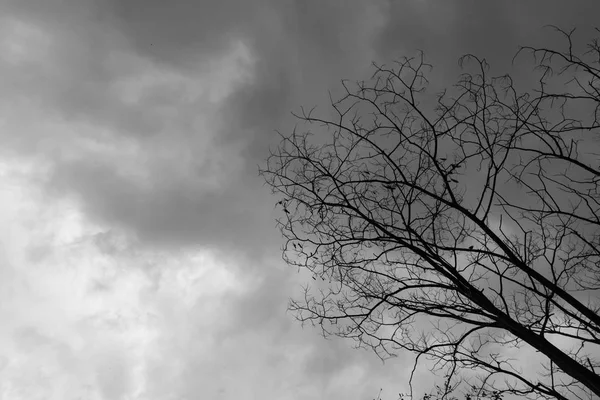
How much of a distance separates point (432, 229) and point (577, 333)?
88.3 inches

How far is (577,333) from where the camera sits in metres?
5.72

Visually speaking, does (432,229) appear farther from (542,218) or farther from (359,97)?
(359,97)

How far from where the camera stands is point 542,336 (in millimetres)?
4926

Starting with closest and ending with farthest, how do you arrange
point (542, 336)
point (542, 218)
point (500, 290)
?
point (542, 336)
point (500, 290)
point (542, 218)

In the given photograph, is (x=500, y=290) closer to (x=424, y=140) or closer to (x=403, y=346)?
(x=403, y=346)

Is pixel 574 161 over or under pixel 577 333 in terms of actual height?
over

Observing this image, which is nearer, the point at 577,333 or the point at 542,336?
the point at 542,336

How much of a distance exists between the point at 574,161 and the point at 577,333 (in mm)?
2190

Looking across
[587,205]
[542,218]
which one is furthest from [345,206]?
[587,205]

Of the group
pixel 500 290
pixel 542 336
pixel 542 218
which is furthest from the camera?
pixel 542 218

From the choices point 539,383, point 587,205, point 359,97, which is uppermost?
point 359,97

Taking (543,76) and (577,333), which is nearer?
(543,76)

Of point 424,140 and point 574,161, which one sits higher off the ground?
point 424,140

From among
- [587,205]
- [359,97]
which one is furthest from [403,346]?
[359,97]
